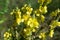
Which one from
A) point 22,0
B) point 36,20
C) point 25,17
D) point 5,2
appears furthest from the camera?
point 22,0

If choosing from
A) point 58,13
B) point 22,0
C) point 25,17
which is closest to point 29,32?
point 25,17

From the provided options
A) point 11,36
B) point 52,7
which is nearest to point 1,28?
point 52,7

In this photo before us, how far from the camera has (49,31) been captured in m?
1.76

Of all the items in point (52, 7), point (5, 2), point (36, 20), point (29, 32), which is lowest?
point (29, 32)

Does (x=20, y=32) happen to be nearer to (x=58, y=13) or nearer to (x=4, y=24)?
(x=58, y=13)

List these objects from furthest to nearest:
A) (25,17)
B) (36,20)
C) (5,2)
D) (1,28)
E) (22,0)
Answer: (22,0) < (1,28) < (5,2) < (36,20) < (25,17)

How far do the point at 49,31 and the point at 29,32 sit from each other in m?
0.20

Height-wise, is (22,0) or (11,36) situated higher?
(22,0)

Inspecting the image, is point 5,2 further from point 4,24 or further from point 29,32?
point 29,32

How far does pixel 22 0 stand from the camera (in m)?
3.28

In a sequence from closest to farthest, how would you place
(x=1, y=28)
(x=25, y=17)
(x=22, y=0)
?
(x=25, y=17), (x=1, y=28), (x=22, y=0)

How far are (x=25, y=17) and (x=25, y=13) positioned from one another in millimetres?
65

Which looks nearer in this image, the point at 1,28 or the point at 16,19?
the point at 16,19

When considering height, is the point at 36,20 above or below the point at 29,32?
above
